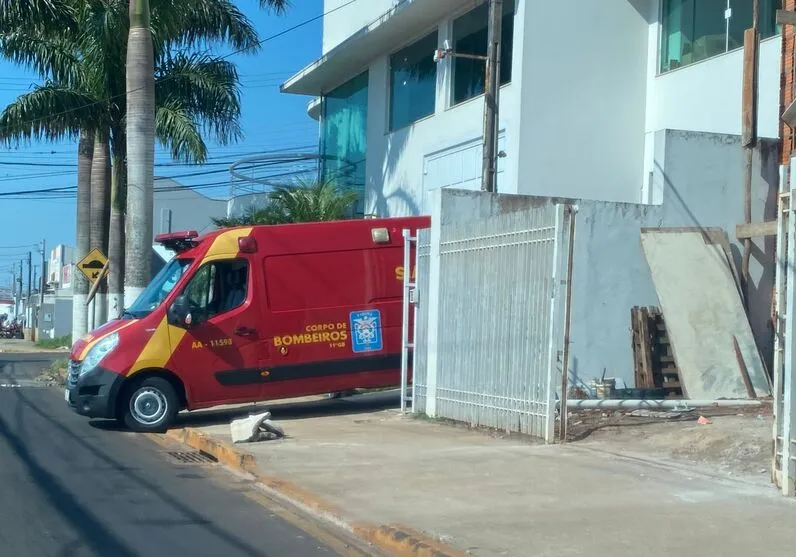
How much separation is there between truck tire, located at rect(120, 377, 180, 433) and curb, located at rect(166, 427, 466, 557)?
1.69 metres

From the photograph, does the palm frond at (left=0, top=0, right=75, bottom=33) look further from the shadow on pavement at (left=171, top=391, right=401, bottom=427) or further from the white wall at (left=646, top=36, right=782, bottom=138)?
the white wall at (left=646, top=36, right=782, bottom=138)

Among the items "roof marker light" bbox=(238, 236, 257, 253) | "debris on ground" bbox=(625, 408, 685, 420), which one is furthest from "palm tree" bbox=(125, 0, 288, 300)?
"debris on ground" bbox=(625, 408, 685, 420)

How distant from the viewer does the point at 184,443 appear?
495 inches

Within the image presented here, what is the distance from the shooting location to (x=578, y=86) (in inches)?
764

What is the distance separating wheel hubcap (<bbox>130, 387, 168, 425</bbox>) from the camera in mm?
13312

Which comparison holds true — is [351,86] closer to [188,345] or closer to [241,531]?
[188,345]

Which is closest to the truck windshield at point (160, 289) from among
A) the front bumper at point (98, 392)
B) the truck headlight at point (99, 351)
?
the truck headlight at point (99, 351)

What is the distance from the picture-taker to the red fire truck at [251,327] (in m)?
13.3

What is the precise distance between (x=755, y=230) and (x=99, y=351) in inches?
349

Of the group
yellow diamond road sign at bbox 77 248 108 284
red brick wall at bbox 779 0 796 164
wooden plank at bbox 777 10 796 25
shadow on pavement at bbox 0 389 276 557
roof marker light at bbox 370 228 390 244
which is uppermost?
red brick wall at bbox 779 0 796 164

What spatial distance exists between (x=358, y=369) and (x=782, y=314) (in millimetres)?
7449

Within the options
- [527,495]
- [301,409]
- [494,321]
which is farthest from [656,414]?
[301,409]

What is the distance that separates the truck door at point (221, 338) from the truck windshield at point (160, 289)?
1.05 ft

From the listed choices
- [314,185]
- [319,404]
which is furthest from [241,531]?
[314,185]
